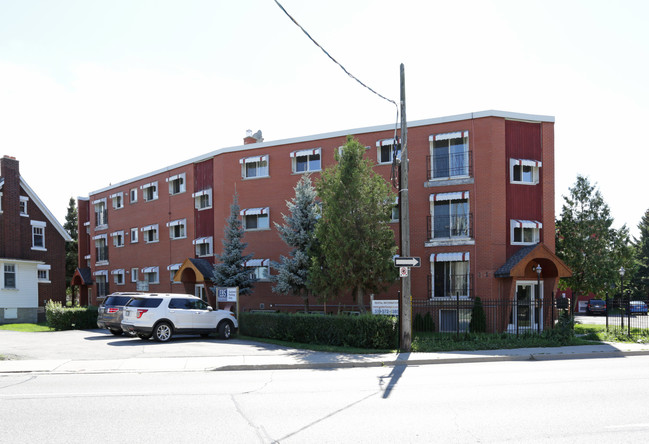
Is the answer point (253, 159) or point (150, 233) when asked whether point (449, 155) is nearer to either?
point (253, 159)

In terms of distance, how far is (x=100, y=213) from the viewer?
4362 cm

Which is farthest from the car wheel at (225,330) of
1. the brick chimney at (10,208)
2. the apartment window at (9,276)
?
the brick chimney at (10,208)

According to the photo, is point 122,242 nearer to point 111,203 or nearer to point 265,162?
point 111,203

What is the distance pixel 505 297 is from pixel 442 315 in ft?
9.36

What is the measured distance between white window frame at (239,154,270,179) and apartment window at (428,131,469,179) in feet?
30.6

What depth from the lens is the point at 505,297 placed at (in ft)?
79.5

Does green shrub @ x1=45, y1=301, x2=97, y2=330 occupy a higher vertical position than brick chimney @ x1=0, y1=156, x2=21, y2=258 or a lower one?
lower

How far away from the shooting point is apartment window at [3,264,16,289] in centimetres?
3458

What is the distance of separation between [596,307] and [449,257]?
82.4ft

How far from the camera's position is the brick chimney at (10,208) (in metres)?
34.7

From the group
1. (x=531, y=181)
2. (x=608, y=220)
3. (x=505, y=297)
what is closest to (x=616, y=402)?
(x=505, y=297)

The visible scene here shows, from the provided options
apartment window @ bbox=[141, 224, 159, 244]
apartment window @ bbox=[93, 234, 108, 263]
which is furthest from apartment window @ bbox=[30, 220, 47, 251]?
apartment window @ bbox=[141, 224, 159, 244]

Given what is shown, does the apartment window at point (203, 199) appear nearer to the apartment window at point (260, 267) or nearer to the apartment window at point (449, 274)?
the apartment window at point (260, 267)

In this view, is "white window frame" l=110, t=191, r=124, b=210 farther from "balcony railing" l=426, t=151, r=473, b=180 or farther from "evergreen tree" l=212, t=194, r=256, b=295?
"balcony railing" l=426, t=151, r=473, b=180
